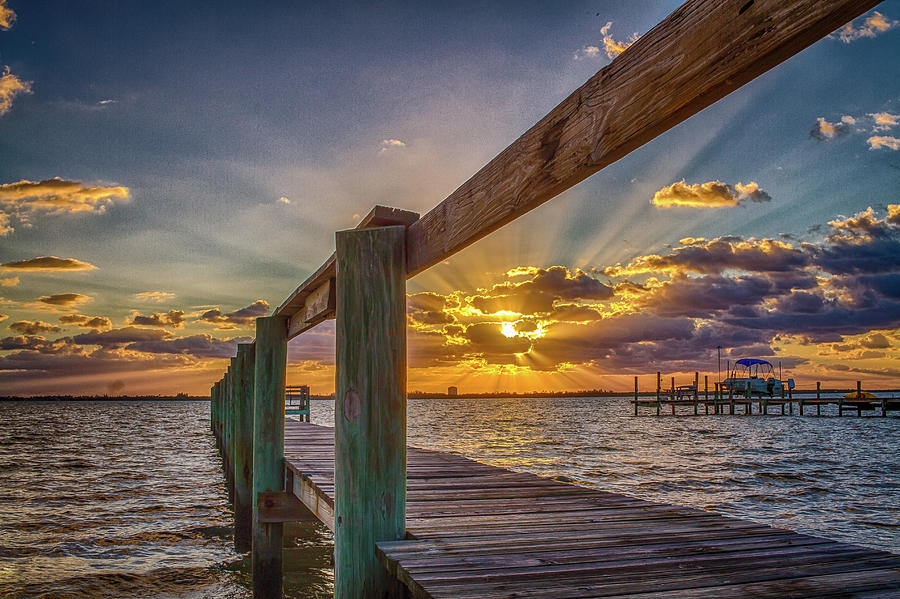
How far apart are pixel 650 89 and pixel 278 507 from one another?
21.9 feet

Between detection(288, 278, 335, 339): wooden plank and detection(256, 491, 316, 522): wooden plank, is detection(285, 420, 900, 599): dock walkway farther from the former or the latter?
detection(256, 491, 316, 522): wooden plank

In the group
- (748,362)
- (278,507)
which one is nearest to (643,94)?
(278,507)

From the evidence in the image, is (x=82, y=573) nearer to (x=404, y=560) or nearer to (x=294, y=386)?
(x=404, y=560)

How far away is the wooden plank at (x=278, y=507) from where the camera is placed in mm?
7152

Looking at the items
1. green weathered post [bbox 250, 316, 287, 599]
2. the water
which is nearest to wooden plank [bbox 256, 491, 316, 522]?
green weathered post [bbox 250, 316, 287, 599]

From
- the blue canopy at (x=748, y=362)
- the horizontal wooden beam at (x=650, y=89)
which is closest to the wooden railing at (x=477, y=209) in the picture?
the horizontal wooden beam at (x=650, y=89)

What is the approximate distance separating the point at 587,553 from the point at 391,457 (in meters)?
1.08

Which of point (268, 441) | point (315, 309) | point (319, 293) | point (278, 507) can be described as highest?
point (319, 293)

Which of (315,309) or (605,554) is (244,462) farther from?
(605,554)

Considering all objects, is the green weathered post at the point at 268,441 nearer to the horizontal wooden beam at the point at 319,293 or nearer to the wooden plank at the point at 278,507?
the wooden plank at the point at 278,507

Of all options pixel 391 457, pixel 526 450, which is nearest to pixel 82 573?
pixel 391 457

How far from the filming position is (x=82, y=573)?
8328 millimetres

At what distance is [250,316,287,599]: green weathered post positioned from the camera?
7.14 metres

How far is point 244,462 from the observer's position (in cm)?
927
